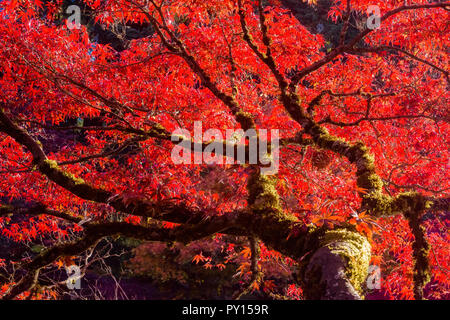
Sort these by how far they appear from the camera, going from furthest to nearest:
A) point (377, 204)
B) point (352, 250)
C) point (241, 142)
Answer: point (241, 142), point (377, 204), point (352, 250)

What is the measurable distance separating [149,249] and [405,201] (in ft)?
29.8

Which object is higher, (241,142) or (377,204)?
(241,142)

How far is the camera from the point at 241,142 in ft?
12.6

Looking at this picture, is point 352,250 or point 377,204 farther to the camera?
point 377,204

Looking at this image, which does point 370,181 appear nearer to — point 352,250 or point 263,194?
point 263,194

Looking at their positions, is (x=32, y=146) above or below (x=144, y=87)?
below

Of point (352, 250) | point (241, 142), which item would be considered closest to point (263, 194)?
point (241, 142)

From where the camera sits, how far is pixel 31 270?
3584 millimetres

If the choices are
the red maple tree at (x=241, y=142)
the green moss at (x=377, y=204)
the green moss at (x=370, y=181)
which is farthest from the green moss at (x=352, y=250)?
the green moss at (x=370, y=181)

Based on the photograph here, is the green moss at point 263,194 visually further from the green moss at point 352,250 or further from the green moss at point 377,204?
the green moss at point 377,204

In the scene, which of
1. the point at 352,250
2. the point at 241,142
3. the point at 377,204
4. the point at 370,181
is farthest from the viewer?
the point at 241,142

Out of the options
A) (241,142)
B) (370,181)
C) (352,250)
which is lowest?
(352,250)
